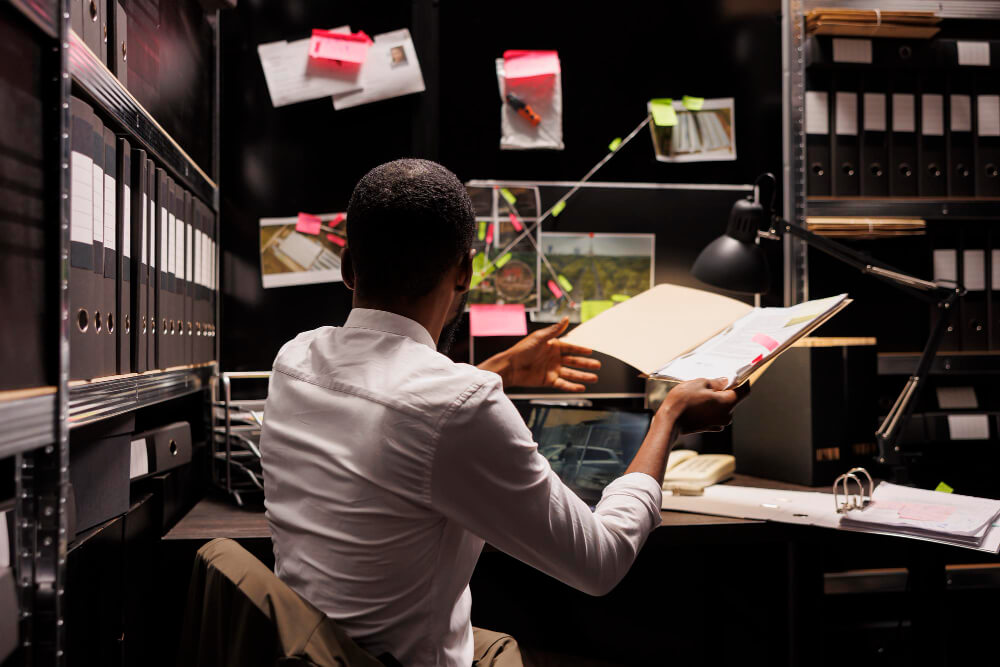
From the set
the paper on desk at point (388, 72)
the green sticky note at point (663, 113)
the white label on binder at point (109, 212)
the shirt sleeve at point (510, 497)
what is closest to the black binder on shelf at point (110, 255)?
the white label on binder at point (109, 212)

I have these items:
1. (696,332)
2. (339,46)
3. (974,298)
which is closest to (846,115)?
(974,298)

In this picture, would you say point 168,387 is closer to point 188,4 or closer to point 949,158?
point 188,4

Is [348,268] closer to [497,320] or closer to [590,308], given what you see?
[497,320]

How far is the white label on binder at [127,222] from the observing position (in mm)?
1076

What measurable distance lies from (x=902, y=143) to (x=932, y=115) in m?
0.12

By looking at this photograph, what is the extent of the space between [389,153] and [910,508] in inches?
58.5

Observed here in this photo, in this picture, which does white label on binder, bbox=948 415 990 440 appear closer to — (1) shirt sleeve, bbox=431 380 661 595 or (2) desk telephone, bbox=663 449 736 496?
(2) desk telephone, bbox=663 449 736 496

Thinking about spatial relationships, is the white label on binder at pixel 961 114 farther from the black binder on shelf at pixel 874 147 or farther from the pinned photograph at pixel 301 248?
the pinned photograph at pixel 301 248

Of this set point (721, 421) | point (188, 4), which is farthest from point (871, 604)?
point (188, 4)

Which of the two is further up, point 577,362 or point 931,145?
point 931,145

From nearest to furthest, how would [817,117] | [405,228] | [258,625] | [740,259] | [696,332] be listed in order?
[258,625]
[405,228]
[696,332]
[740,259]
[817,117]

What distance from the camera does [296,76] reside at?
1902 mm

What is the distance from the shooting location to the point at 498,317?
78.7 inches

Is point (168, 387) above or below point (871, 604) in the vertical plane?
above
